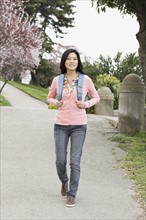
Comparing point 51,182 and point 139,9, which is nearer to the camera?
point 51,182

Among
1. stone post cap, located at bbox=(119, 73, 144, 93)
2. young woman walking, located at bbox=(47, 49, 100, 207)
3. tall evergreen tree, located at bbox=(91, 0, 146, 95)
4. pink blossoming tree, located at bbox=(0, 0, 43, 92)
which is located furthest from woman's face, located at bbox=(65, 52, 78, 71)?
pink blossoming tree, located at bbox=(0, 0, 43, 92)

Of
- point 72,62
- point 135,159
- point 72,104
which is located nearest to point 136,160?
point 135,159

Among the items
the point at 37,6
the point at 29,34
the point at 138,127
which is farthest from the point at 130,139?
the point at 37,6

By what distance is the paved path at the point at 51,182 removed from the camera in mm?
5250

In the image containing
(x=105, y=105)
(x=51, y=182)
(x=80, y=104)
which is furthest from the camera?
(x=105, y=105)

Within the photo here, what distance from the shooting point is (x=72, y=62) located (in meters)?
4.12

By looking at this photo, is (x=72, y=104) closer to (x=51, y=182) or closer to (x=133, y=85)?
(x=51, y=182)

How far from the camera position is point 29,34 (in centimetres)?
2958

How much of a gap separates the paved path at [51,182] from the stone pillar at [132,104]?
67 cm

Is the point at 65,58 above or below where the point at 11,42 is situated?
below

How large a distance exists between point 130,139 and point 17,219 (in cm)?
525

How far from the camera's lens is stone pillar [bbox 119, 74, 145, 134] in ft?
34.1

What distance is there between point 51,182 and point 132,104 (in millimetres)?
4467

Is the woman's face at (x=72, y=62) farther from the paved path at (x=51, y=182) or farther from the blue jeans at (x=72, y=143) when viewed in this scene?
the paved path at (x=51, y=182)
